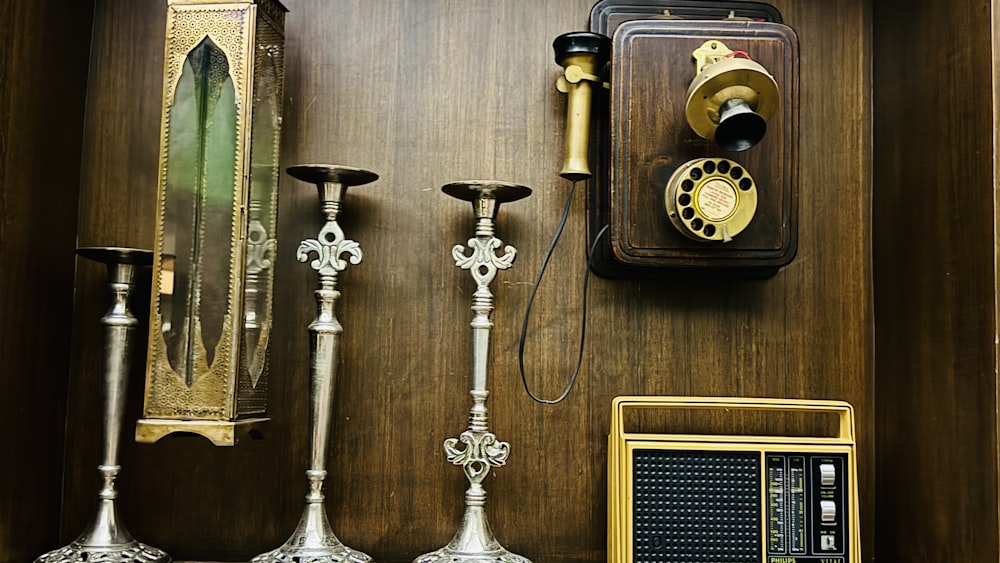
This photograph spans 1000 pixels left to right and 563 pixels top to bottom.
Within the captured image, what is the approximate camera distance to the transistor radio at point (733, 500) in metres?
1.48

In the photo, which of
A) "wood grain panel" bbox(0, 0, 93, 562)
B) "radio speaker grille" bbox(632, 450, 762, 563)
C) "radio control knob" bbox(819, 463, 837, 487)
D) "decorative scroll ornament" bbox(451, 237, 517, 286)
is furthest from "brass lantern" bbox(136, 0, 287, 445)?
"radio control knob" bbox(819, 463, 837, 487)

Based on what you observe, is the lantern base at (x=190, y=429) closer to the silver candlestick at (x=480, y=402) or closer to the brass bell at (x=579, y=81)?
the silver candlestick at (x=480, y=402)

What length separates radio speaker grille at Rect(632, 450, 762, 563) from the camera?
58.2 inches

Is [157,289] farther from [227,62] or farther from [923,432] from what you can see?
[923,432]

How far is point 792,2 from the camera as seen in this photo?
5.74 ft

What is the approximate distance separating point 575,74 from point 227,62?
54 centimetres

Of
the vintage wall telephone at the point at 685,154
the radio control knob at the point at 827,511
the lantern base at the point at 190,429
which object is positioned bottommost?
the radio control knob at the point at 827,511

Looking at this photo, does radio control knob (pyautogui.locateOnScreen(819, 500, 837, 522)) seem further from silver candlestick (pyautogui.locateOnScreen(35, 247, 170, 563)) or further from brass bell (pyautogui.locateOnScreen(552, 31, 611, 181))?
silver candlestick (pyautogui.locateOnScreen(35, 247, 170, 563))

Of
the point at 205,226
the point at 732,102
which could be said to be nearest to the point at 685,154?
the point at 732,102

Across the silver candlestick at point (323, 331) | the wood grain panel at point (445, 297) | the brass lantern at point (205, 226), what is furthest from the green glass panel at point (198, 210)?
the wood grain panel at point (445, 297)

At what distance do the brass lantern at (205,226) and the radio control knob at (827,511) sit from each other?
86 centimetres

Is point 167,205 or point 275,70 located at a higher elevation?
point 275,70

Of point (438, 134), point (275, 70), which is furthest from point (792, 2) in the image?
point (275, 70)

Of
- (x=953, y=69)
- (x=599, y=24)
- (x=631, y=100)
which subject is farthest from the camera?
(x=599, y=24)
